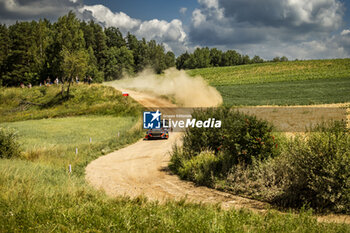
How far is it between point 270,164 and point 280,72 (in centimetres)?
7925

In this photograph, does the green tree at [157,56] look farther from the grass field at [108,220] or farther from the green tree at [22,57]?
the grass field at [108,220]

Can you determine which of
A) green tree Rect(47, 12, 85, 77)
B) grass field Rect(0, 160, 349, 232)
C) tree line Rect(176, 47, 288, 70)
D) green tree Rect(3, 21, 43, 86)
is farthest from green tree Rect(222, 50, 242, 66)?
grass field Rect(0, 160, 349, 232)

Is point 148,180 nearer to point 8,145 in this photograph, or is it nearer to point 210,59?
point 8,145

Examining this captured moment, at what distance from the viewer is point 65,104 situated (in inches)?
1822

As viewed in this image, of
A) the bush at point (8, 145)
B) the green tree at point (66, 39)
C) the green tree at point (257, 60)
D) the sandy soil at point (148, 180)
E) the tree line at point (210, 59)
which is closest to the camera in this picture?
the sandy soil at point (148, 180)

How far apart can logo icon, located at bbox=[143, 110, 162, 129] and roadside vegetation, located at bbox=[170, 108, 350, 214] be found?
13647 millimetres

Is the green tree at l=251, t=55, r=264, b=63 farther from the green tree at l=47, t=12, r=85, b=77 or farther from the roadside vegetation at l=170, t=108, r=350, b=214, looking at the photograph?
the roadside vegetation at l=170, t=108, r=350, b=214

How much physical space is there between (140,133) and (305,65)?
256 feet

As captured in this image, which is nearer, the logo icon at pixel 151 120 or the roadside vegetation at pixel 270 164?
the roadside vegetation at pixel 270 164

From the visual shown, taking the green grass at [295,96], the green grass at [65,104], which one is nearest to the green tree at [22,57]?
the green grass at [65,104]

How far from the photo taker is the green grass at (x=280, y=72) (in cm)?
7345

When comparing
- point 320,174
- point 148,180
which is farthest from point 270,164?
point 148,180

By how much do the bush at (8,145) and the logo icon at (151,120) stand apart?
48.8 ft

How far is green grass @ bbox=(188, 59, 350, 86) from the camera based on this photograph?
73450mm
